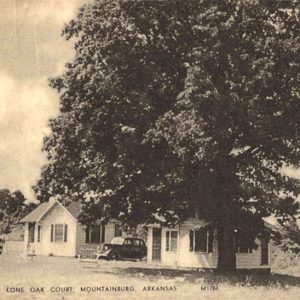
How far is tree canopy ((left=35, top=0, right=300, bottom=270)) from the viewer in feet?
62.5

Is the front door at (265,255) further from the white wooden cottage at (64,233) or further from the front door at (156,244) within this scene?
the white wooden cottage at (64,233)

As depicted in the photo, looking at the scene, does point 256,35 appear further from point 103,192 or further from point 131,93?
point 103,192

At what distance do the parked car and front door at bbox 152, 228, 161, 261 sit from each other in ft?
7.95

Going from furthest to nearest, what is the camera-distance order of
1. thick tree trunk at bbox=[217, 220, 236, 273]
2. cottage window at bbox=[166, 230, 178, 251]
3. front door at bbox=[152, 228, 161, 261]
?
1. front door at bbox=[152, 228, 161, 261]
2. cottage window at bbox=[166, 230, 178, 251]
3. thick tree trunk at bbox=[217, 220, 236, 273]

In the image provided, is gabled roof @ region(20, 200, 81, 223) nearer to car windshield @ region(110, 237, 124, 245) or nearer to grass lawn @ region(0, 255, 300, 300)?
car windshield @ region(110, 237, 124, 245)

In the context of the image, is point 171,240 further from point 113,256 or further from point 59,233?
point 59,233

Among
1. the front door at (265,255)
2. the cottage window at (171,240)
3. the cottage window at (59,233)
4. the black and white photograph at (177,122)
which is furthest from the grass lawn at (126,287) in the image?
the cottage window at (59,233)

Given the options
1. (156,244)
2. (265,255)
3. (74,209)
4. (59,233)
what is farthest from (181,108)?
(59,233)

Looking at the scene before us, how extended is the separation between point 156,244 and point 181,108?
1644cm

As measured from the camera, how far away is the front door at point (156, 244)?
34938 millimetres

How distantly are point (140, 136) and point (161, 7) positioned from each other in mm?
4244

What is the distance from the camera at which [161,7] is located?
771 inches

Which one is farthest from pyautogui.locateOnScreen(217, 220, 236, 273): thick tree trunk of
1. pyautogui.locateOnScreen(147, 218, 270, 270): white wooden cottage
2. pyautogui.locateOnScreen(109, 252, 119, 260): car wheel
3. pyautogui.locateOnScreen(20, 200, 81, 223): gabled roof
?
pyautogui.locateOnScreen(20, 200, 81, 223): gabled roof

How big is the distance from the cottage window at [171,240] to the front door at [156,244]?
906 mm
